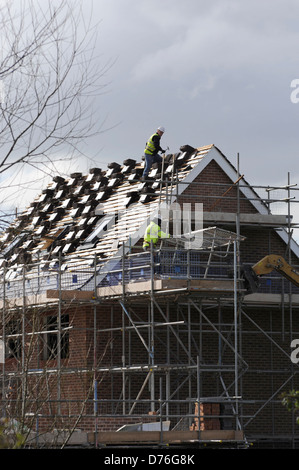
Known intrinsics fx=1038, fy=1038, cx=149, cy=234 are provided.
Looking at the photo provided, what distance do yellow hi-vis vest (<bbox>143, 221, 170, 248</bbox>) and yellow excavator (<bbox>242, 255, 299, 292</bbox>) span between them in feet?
6.87

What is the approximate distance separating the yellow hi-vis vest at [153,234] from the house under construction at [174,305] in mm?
281

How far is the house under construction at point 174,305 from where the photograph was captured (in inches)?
926

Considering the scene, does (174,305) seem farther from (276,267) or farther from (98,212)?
(98,212)

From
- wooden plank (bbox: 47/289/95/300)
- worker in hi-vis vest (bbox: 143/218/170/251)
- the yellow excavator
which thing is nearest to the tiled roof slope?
wooden plank (bbox: 47/289/95/300)

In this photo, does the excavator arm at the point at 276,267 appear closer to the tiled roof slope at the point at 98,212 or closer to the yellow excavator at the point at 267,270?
the yellow excavator at the point at 267,270

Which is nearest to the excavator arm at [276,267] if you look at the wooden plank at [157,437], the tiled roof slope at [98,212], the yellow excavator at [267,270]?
the yellow excavator at [267,270]

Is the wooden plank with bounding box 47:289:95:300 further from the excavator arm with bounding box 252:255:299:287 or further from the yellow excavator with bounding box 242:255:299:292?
the excavator arm with bounding box 252:255:299:287

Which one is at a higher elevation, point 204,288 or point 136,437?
point 204,288

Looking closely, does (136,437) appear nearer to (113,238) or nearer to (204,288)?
(204,288)

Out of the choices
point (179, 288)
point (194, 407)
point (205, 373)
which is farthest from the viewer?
point (205, 373)

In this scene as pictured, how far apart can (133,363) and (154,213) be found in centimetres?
378

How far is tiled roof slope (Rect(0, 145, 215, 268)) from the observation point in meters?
26.8

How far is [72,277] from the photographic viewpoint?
25906mm

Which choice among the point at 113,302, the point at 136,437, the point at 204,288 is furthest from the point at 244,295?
the point at 136,437
